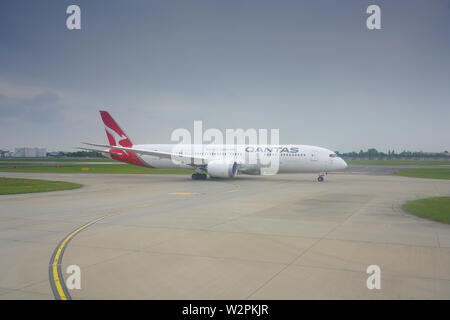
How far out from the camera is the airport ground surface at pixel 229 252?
5.84m

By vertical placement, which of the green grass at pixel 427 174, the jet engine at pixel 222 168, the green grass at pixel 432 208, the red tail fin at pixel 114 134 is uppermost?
the red tail fin at pixel 114 134

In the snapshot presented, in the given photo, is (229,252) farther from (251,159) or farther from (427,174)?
(427,174)

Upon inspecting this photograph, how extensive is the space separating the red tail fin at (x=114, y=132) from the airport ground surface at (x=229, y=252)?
21963mm

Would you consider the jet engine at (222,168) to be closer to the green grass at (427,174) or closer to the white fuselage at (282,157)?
the white fuselage at (282,157)

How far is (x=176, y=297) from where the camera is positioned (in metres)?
5.52

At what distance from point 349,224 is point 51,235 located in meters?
9.66

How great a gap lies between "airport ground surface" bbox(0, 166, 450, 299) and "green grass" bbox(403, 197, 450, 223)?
665 millimetres

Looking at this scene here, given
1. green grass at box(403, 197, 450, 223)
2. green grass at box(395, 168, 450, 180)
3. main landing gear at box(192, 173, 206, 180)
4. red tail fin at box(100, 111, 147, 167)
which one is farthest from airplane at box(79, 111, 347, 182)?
green grass at box(403, 197, 450, 223)

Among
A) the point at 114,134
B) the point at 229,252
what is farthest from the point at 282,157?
the point at 229,252

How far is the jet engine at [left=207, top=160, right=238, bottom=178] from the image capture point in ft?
93.9

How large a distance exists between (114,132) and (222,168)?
14.9 meters

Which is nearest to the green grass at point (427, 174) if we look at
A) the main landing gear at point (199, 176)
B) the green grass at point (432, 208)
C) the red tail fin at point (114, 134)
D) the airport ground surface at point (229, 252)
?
the green grass at point (432, 208)

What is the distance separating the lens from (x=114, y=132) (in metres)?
36.4
